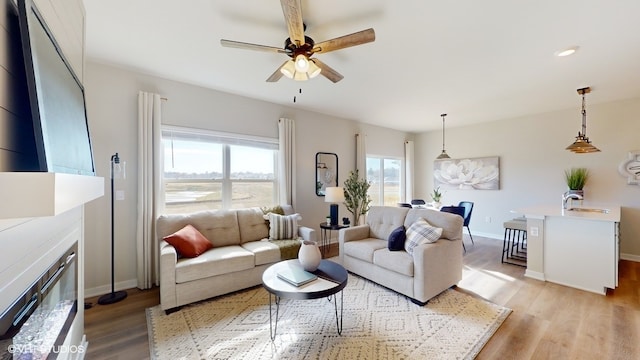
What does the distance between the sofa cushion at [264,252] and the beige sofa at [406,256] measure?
3.04 feet

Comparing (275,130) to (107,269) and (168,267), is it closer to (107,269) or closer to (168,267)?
(168,267)

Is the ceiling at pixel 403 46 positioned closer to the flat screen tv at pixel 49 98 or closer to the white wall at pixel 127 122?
the white wall at pixel 127 122

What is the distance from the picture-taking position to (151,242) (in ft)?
10.3

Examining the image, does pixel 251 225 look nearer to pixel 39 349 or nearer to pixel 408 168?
pixel 39 349

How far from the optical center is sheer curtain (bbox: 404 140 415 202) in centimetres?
682

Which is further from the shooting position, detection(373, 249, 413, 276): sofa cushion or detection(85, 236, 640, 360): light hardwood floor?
detection(373, 249, 413, 276): sofa cushion

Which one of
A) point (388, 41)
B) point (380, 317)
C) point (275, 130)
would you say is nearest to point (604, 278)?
point (380, 317)

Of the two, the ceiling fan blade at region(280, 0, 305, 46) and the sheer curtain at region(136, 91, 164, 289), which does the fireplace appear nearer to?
the sheer curtain at region(136, 91, 164, 289)

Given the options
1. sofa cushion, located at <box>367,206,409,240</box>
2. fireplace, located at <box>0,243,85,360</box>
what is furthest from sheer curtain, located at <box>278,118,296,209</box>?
fireplace, located at <box>0,243,85,360</box>

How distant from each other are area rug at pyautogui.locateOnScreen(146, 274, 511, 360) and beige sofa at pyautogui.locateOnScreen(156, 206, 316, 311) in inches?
6.3

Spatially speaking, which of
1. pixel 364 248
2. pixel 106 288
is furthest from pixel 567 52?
pixel 106 288

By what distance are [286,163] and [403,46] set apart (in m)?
2.54

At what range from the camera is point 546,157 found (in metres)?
4.96

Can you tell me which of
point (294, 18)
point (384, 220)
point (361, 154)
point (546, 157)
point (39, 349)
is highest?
point (294, 18)
